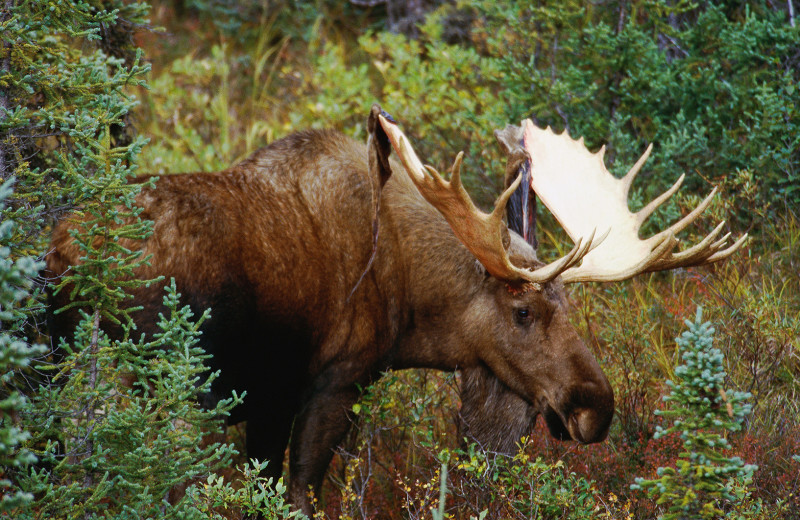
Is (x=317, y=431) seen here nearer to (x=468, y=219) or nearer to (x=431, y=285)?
(x=431, y=285)

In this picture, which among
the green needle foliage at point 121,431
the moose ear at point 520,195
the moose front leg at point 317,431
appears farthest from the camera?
the moose ear at point 520,195

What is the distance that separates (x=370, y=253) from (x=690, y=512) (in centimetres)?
196

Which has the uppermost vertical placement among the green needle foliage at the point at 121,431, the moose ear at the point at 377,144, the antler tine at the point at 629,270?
the moose ear at the point at 377,144

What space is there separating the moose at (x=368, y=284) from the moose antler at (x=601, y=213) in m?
0.02

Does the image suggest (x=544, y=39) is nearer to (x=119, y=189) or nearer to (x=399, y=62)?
(x=399, y=62)

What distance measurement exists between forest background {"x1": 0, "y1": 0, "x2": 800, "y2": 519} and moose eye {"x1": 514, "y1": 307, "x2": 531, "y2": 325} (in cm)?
69

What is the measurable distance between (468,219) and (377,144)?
0.57 m

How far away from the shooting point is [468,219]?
392 centimetres

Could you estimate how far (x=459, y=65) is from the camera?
6918 millimetres

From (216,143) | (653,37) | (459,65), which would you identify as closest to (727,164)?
(653,37)

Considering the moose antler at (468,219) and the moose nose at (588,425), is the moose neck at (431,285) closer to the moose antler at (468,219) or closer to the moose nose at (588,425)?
the moose antler at (468,219)

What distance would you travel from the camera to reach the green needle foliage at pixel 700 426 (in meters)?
2.73

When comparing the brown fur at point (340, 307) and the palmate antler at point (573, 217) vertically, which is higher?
the palmate antler at point (573, 217)

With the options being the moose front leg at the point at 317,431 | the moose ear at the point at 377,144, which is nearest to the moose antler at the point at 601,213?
the moose ear at the point at 377,144
